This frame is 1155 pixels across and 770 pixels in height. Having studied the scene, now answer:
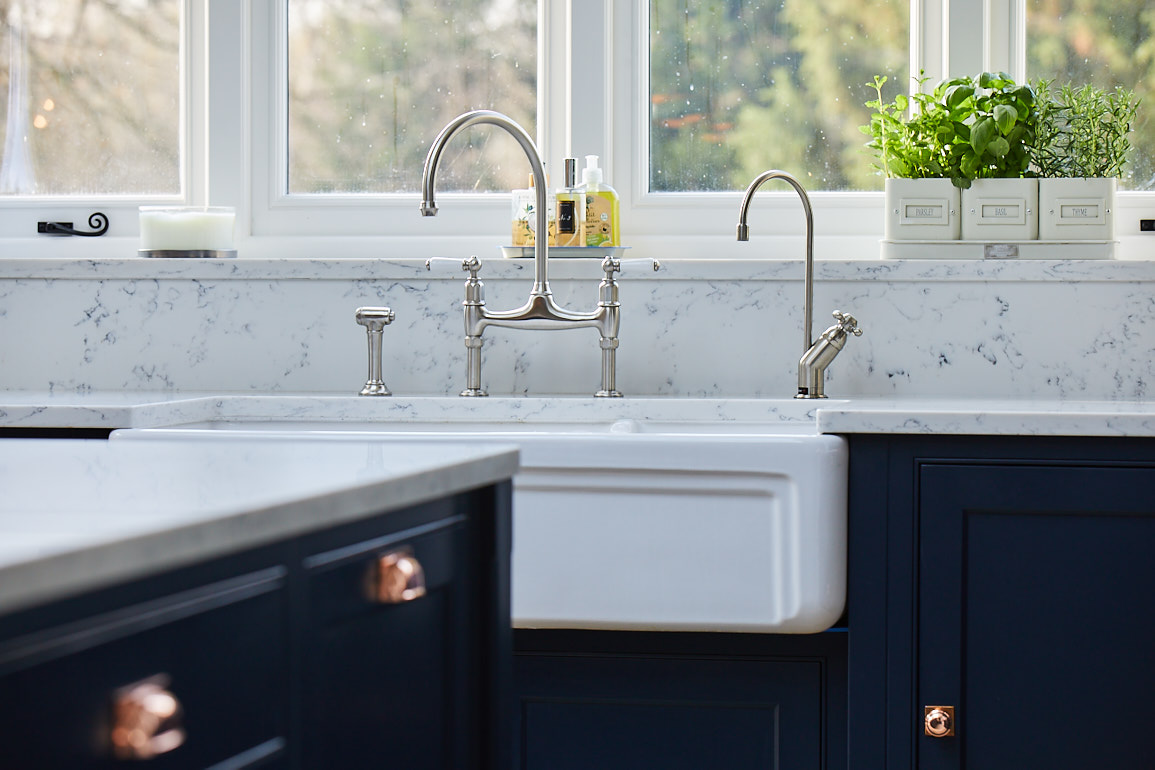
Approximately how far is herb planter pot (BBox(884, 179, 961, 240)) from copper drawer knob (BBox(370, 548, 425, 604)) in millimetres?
1386

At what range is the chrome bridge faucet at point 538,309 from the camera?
6.26 ft

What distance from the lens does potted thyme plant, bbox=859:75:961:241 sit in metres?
1.99

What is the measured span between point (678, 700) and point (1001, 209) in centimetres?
99

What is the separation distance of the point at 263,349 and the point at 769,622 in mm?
1074

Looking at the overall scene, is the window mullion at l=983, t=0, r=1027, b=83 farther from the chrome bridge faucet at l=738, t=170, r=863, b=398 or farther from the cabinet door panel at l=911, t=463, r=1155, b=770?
the cabinet door panel at l=911, t=463, r=1155, b=770

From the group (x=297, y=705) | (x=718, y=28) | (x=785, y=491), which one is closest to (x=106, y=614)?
(x=297, y=705)

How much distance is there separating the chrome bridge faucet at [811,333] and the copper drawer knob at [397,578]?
3.71 ft

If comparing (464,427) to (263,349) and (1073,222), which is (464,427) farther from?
(1073,222)

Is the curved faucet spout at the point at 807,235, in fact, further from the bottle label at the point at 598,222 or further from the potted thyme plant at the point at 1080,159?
the potted thyme plant at the point at 1080,159

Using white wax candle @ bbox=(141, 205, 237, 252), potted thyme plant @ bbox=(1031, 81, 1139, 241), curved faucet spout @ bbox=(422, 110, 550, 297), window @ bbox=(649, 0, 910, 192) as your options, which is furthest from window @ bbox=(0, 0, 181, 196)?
potted thyme plant @ bbox=(1031, 81, 1139, 241)

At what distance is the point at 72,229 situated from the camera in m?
2.26

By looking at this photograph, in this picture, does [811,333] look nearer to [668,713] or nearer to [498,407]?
[498,407]

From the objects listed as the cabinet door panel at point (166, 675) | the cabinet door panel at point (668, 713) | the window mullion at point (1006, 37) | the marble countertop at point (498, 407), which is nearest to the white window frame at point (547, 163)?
the window mullion at point (1006, 37)

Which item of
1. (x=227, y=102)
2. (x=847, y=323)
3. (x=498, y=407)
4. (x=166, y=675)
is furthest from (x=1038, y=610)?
(x=227, y=102)
